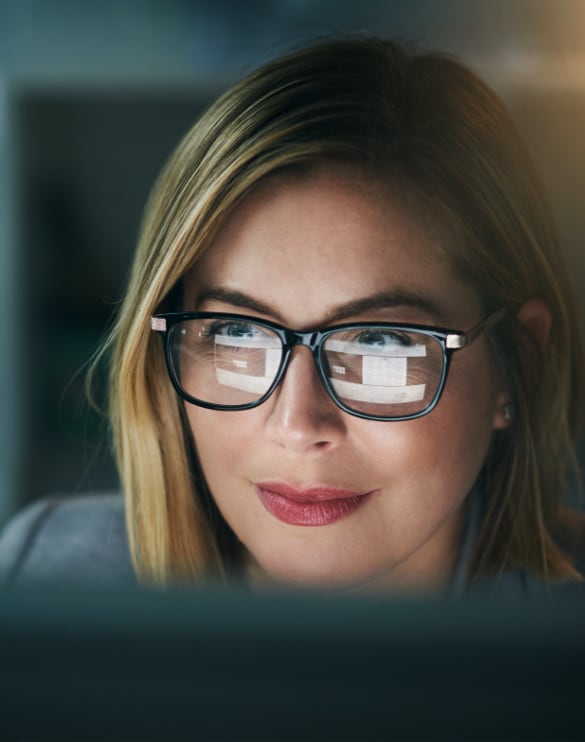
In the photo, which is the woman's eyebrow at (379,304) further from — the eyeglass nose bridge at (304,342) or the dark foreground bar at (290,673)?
the dark foreground bar at (290,673)

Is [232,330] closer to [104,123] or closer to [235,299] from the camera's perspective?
[235,299]

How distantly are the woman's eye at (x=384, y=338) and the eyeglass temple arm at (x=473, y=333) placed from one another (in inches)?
1.7

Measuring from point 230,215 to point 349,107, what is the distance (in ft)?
0.52

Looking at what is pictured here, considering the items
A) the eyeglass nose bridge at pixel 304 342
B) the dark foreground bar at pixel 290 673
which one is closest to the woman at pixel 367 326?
the eyeglass nose bridge at pixel 304 342

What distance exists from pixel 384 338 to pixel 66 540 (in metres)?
0.54

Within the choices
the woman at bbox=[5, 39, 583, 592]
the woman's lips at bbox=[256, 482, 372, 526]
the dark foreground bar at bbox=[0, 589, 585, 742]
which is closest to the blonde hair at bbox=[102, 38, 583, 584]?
the woman at bbox=[5, 39, 583, 592]

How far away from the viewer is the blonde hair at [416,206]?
0.83 meters

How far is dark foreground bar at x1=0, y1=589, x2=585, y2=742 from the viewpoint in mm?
475

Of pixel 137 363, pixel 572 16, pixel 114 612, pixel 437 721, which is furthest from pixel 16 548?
pixel 572 16

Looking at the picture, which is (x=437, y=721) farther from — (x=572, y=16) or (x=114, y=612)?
(x=572, y=16)

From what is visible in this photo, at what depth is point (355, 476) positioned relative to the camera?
85cm

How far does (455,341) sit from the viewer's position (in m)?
0.82

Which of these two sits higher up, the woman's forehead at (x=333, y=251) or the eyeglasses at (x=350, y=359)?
the woman's forehead at (x=333, y=251)

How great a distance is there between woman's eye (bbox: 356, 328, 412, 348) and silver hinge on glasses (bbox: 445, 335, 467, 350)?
1.5 inches
